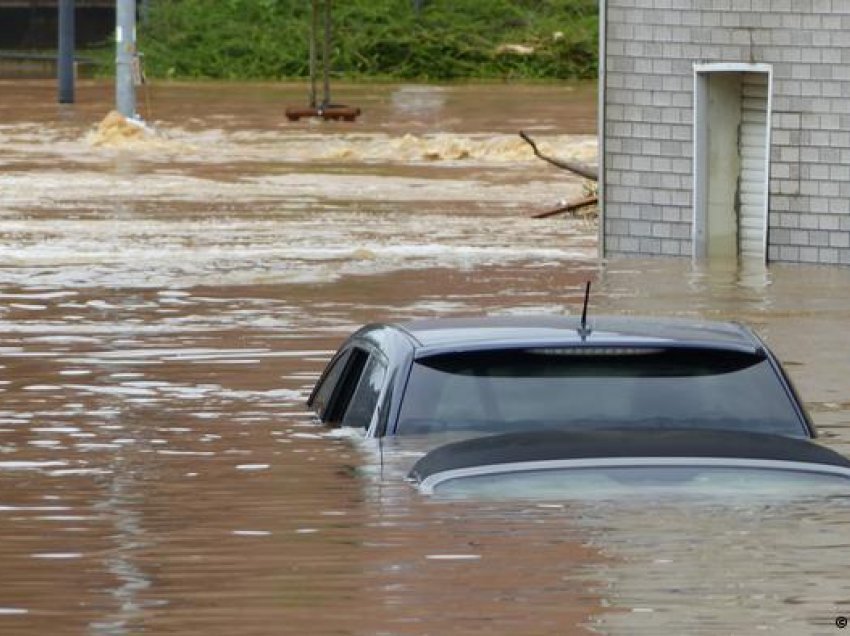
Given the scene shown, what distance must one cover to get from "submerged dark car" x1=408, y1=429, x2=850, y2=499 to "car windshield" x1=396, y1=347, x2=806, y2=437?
460 mm

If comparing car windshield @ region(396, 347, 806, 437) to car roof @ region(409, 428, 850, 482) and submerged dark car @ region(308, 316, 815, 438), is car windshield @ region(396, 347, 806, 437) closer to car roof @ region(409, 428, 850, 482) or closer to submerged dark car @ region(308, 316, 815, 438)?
submerged dark car @ region(308, 316, 815, 438)

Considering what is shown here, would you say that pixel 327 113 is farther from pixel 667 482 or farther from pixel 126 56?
pixel 667 482

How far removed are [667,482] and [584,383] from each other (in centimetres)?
94

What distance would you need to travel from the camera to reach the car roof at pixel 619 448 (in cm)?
833

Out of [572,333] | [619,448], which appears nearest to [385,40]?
[572,333]

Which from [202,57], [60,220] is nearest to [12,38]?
[202,57]

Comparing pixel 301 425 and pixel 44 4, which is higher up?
pixel 44 4

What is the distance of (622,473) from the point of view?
26.9 feet

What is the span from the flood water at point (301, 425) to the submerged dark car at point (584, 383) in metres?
0.21

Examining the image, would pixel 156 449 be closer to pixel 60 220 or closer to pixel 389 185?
pixel 60 220

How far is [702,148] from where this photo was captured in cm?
2467

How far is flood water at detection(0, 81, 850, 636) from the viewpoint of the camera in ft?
26.1

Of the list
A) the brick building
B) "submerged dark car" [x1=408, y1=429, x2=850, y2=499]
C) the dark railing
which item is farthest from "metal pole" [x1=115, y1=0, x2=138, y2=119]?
"submerged dark car" [x1=408, y1=429, x2=850, y2=499]

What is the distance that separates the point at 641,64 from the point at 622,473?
17096mm
